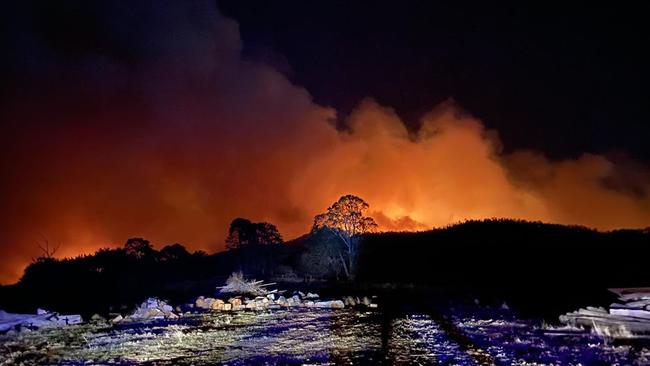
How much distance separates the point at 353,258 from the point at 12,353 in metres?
24.7

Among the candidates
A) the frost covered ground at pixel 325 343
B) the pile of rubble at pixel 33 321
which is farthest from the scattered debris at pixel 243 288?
the pile of rubble at pixel 33 321

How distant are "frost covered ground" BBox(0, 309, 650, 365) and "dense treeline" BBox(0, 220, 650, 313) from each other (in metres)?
8.75

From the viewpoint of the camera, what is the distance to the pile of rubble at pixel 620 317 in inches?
533

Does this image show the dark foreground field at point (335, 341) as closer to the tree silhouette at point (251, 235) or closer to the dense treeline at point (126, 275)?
the dense treeline at point (126, 275)

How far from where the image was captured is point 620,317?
14.5 meters

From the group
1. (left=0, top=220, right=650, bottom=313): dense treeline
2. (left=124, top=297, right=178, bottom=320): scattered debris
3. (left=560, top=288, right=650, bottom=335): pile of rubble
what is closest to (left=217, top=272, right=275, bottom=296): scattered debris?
(left=0, top=220, right=650, bottom=313): dense treeline

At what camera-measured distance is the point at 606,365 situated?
34.6 feet

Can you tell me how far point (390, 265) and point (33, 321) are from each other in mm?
24901

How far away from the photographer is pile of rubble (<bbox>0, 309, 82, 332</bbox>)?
20.4 m

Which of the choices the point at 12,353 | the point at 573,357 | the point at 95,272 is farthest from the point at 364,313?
the point at 95,272

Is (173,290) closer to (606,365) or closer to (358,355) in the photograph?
(358,355)

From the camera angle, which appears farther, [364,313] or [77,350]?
[364,313]

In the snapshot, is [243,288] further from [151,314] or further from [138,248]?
[138,248]

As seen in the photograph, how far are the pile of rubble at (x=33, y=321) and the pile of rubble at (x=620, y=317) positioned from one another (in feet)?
63.3
